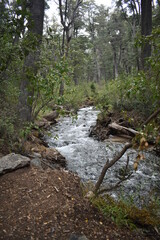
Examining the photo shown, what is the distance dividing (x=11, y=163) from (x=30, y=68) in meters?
1.62

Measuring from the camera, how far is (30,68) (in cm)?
293

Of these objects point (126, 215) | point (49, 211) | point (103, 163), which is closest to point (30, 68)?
point (49, 211)

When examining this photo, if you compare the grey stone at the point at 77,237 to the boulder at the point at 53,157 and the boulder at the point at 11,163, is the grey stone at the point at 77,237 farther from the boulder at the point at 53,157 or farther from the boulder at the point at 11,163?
the boulder at the point at 53,157

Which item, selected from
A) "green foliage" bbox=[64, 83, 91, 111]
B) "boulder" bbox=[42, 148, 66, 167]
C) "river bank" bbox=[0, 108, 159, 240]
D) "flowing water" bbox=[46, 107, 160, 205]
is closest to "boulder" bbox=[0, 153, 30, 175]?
"river bank" bbox=[0, 108, 159, 240]

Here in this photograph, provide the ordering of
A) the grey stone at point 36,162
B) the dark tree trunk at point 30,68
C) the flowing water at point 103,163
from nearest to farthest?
1. the dark tree trunk at point 30,68
2. the grey stone at point 36,162
3. the flowing water at point 103,163

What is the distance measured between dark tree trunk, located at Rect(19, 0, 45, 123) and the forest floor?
Result: 130 cm

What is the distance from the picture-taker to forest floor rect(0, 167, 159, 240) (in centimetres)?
196

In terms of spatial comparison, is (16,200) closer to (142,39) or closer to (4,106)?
(4,106)

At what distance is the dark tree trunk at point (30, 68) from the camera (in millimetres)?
2820

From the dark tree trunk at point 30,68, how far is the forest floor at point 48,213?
130cm

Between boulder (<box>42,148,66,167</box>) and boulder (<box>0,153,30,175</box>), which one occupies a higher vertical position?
boulder (<box>0,153,30,175</box>)

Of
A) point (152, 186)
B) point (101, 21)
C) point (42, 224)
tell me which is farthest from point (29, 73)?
point (101, 21)

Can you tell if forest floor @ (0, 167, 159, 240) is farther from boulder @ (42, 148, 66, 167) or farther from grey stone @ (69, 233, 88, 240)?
boulder @ (42, 148, 66, 167)

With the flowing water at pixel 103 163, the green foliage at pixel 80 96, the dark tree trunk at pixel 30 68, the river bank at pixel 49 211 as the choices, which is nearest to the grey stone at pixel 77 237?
the river bank at pixel 49 211
